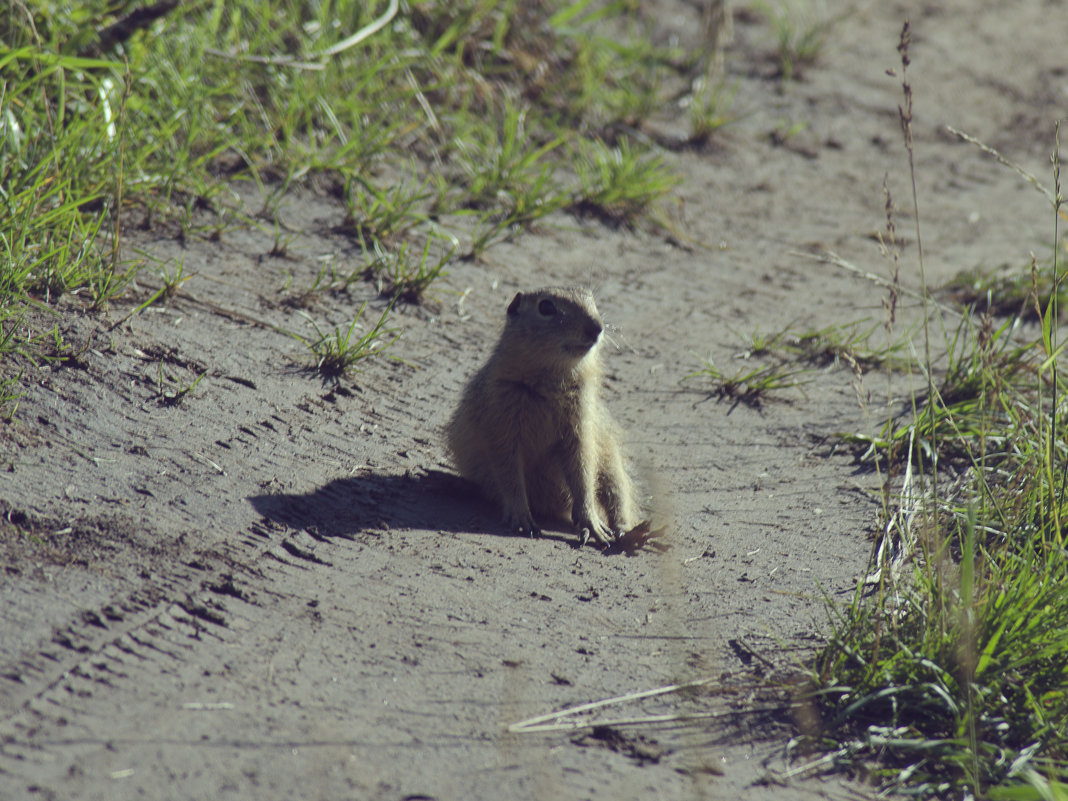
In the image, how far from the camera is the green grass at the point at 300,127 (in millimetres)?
4453

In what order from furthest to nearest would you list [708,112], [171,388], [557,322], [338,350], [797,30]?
[797,30], [708,112], [338,350], [557,322], [171,388]

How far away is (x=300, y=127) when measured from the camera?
6.04m

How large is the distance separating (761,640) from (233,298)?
9.66 feet

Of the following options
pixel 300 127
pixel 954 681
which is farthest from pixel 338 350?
pixel 954 681

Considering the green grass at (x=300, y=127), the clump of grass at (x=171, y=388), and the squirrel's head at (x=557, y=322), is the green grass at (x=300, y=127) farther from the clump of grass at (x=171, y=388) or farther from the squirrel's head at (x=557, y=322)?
the squirrel's head at (x=557, y=322)

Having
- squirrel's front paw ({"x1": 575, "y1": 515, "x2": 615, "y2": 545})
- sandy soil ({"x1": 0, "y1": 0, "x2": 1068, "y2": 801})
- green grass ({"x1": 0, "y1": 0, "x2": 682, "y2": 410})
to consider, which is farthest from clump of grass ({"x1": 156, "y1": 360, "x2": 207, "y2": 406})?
squirrel's front paw ({"x1": 575, "y1": 515, "x2": 615, "y2": 545})

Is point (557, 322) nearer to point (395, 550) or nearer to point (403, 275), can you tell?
point (395, 550)

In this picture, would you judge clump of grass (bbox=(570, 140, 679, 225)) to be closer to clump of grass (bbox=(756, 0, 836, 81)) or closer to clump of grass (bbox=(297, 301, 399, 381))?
clump of grass (bbox=(297, 301, 399, 381))

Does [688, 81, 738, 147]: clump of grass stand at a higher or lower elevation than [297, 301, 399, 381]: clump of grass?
higher

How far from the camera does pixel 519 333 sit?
13.6ft

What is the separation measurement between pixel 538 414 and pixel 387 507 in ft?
2.51

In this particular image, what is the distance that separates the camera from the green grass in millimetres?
4453

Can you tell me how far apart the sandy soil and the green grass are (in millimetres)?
231

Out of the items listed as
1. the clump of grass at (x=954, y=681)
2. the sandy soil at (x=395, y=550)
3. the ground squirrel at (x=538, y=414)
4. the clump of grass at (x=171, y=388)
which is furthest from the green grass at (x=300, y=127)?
the clump of grass at (x=954, y=681)
